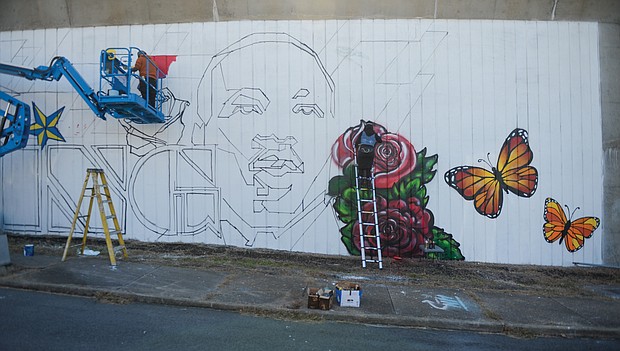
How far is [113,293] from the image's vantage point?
5941 millimetres

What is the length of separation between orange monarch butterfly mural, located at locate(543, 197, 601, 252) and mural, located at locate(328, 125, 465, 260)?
2.11 m

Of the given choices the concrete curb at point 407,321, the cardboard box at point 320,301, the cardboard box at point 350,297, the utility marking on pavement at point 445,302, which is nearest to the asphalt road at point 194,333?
the concrete curb at point 407,321

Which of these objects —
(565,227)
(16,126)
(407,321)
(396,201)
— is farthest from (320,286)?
(16,126)

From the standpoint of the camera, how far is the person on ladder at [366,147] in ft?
26.9

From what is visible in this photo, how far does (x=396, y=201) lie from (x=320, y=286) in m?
2.98

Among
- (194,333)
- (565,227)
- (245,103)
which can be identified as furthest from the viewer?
(245,103)

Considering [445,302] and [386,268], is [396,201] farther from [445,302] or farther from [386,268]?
[445,302]

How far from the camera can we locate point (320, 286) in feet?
22.1

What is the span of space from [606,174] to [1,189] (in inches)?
572

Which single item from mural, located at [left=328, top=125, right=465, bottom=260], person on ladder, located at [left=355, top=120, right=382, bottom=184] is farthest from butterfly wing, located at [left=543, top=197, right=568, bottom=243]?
person on ladder, located at [left=355, top=120, right=382, bottom=184]

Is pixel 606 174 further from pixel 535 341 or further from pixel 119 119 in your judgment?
pixel 119 119

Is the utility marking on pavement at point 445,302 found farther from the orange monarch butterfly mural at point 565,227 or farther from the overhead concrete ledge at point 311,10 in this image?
the overhead concrete ledge at point 311,10

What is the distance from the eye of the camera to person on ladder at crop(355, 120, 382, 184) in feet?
26.9

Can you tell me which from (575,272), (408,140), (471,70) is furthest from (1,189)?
(575,272)
